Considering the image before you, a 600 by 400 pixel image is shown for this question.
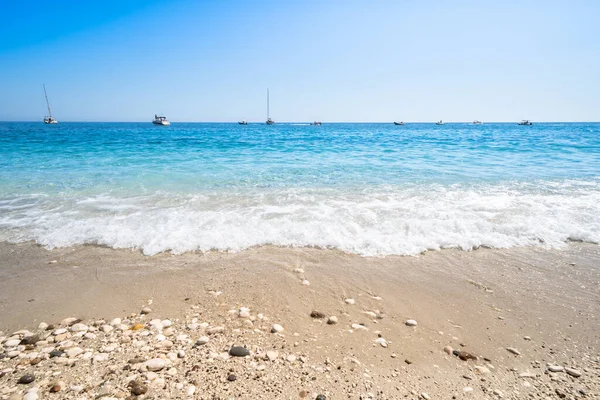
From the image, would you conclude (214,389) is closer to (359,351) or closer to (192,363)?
(192,363)

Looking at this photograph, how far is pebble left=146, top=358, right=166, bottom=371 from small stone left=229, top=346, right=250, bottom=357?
0.60 m

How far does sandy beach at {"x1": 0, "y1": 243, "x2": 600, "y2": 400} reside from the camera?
2.41 meters

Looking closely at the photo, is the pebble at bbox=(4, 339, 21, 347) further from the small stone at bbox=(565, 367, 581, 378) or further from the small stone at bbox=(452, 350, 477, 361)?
the small stone at bbox=(565, 367, 581, 378)

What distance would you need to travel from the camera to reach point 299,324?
3.19 metres

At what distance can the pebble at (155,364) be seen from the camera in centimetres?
249

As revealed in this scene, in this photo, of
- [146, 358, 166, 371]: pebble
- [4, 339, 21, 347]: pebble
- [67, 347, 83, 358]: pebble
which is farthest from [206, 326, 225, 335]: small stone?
[4, 339, 21, 347]: pebble

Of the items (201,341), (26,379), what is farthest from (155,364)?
(26,379)

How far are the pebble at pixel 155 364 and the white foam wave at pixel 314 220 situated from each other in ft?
8.46

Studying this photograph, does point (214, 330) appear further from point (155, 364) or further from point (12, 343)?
point (12, 343)

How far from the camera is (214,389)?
2305 millimetres

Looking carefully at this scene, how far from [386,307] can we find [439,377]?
3.44 feet

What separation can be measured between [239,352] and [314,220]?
3.87 m

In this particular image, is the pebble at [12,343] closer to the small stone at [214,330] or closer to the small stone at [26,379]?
the small stone at [26,379]

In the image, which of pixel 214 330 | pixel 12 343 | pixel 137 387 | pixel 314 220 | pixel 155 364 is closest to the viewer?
pixel 137 387
